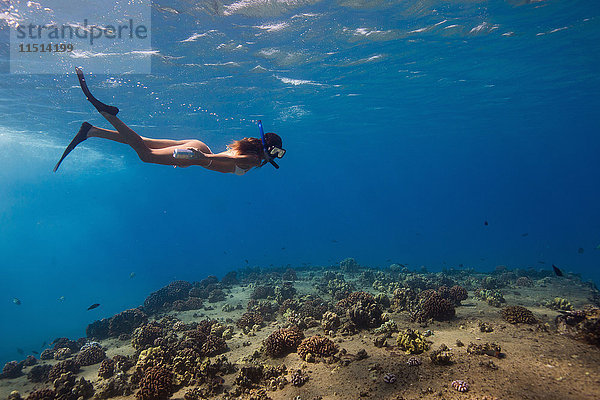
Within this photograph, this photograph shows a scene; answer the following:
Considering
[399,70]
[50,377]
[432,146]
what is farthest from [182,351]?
[432,146]

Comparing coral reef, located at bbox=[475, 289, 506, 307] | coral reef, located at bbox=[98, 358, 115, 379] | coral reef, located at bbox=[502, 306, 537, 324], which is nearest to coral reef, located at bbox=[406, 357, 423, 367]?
coral reef, located at bbox=[502, 306, 537, 324]

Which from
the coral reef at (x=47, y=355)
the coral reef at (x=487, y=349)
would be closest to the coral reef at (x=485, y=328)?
the coral reef at (x=487, y=349)

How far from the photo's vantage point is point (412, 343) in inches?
223

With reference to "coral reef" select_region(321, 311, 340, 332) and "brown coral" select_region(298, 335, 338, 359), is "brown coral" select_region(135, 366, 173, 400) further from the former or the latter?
"coral reef" select_region(321, 311, 340, 332)

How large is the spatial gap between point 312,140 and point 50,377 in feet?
140

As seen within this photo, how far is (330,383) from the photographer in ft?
16.6

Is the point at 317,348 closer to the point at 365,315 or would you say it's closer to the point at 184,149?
the point at 365,315

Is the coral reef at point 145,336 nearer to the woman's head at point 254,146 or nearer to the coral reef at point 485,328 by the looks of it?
the woman's head at point 254,146

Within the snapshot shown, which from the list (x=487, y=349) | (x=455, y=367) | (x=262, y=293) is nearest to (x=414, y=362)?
(x=455, y=367)

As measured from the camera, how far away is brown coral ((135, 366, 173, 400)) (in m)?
5.60

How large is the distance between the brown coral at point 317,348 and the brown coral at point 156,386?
9.43 ft

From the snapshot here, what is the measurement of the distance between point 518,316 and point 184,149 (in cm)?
916

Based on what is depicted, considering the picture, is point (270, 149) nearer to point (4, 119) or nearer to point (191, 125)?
point (191, 125)

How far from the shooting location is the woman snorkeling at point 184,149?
5.43 meters
